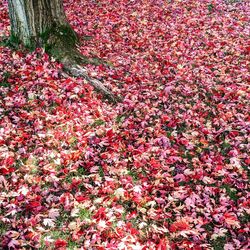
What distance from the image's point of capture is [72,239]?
3770mm

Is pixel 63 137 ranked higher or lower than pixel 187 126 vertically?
higher

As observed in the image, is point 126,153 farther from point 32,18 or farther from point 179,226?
point 32,18

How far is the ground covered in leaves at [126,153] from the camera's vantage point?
3.99 meters

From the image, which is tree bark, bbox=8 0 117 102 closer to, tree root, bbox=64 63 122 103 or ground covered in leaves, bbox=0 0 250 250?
tree root, bbox=64 63 122 103

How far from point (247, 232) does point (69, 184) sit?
255 centimetres

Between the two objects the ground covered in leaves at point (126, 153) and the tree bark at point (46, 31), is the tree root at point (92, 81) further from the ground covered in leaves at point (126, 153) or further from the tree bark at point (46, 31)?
the ground covered in leaves at point (126, 153)

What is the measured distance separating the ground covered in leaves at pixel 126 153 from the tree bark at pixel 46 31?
252 mm

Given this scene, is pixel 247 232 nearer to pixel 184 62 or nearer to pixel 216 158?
pixel 216 158

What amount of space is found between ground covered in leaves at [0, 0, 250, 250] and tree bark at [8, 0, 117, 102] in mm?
252

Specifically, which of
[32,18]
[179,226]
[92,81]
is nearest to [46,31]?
[32,18]

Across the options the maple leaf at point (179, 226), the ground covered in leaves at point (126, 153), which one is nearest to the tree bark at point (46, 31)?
the ground covered in leaves at point (126, 153)

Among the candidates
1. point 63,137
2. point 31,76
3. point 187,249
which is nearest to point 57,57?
point 31,76

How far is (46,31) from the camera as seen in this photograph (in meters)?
6.48

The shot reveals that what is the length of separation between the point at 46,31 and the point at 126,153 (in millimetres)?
3215
